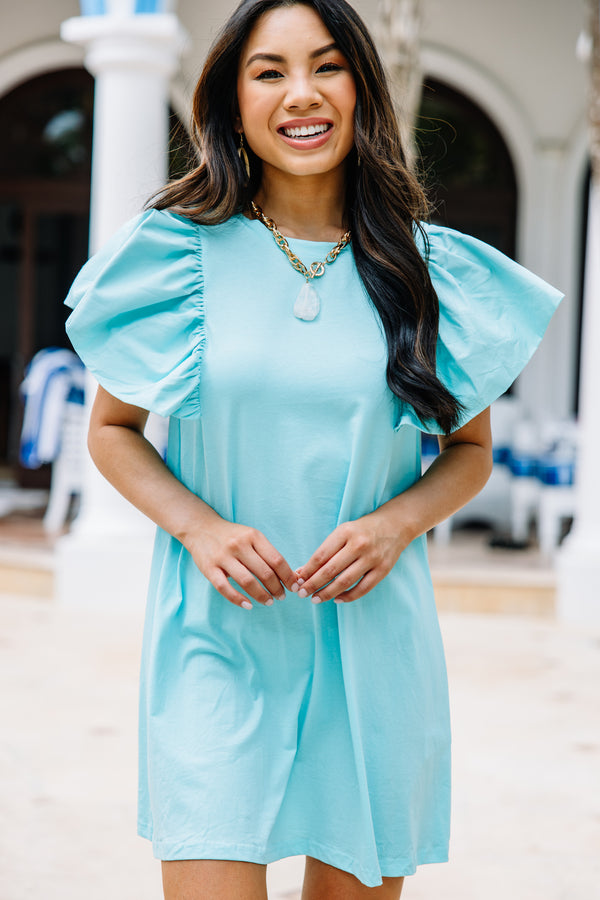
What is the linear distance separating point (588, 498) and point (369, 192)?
489cm

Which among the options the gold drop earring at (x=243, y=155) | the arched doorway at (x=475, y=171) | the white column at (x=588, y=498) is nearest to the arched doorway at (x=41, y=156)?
the arched doorway at (x=475, y=171)

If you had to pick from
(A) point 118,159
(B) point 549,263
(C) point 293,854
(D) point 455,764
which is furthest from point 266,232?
(B) point 549,263

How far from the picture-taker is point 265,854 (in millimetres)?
1492

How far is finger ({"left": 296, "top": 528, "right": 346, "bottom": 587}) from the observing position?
4.79 ft

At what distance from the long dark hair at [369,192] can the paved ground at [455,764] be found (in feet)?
6.09

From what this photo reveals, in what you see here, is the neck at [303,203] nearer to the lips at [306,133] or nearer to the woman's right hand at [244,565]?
the lips at [306,133]

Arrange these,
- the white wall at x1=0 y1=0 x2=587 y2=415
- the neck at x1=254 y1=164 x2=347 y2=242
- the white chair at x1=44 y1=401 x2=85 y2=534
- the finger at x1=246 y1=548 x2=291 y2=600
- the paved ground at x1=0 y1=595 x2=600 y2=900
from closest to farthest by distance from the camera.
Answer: the finger at x1=246 y1=548 x2=291 y2=600 < the neck at x1=254 y1=164 x2=347 y2=242 < the paved ground at x1=0 y1=595 x2=600 y2=900 < the white chair at x1=44 y1=401 x2=85 y2=534 < the white wall at x1=0 y1=0 x2=587 y2=415

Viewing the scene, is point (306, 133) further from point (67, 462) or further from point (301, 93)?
point (67, 462)

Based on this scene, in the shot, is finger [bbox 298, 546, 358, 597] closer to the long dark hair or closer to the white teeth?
the long dark hair

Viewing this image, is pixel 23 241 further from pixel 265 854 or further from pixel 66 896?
pixel 265 854

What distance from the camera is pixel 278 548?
157 cm

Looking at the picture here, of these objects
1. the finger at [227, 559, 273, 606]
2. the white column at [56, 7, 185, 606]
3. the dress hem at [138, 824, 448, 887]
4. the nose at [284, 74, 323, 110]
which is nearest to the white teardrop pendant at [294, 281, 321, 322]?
the nose at [284, 74, 323, 110]

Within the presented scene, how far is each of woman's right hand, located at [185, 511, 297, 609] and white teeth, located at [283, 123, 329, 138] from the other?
550 millimetres

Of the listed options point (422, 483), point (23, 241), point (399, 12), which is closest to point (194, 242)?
point (422, 483)
